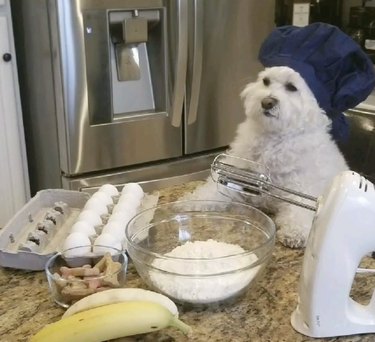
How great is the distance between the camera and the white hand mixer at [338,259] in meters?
0.73

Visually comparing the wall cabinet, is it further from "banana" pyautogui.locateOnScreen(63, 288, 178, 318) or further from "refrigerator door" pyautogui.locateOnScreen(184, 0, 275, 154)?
"banana" pyautogui.locateOnScreen(63, 288, 178, 318)

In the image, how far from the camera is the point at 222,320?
0.83 m

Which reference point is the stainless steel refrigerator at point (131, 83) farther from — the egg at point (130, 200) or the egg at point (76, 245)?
the egg at point (76, 245)

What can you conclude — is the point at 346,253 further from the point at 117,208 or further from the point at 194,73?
the point at 194,73

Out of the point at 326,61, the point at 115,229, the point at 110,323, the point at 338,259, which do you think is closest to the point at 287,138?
the point at 326,61

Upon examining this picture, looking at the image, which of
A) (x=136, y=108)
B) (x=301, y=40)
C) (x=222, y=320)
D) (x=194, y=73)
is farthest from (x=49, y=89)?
(x=222, y=320)

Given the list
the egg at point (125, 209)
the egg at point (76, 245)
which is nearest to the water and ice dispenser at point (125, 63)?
the egg at point (125, 209)

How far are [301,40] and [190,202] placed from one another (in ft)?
1.45

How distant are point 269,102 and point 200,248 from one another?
570 millimetres

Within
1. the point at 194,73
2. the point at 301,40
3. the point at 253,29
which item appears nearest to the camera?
the point at 301,40

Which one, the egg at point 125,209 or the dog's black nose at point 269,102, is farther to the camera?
the dog's black nose at point 269,102

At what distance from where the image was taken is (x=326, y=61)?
4.01 feet

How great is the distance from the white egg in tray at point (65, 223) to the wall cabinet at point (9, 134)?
109cm

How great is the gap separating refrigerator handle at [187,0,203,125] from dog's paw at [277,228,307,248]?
123 centimetres
